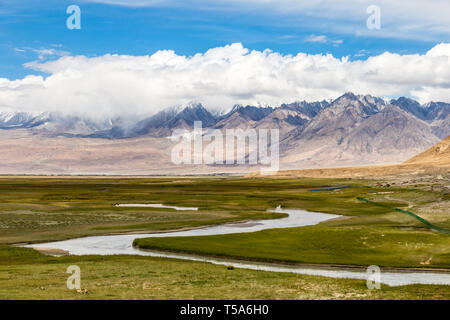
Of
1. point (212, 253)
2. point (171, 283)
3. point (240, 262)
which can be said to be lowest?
point (240, 262)

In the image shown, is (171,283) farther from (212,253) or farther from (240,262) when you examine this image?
(212,253)

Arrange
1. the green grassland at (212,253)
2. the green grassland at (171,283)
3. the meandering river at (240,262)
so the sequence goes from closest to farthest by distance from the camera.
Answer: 1. the green grassland at (171,283)
2. the green grassland at (212,253)
3. the meandering river at (240,262)

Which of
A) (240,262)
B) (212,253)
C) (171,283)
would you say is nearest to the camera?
(171,283)

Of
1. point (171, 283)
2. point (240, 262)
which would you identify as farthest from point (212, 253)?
point (171, 283)

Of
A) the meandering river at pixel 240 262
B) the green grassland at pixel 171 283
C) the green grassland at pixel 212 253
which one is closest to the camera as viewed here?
the green grassland at pixel 171 283

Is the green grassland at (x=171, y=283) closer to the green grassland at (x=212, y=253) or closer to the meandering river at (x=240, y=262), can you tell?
the green grassland at (x=212, y=253)

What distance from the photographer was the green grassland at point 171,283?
28.0 m

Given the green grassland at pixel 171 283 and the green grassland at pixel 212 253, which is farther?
the green grassland at pixel 212 253

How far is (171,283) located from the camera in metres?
32.5

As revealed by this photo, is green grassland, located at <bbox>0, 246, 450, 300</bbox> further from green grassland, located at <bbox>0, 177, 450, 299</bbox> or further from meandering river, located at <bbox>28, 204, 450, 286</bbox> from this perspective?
meandering river, located at <bbox>28, 204, 450, 286</bbox>

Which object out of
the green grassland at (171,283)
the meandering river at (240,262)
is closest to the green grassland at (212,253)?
the green grassland at (171,283)
